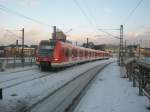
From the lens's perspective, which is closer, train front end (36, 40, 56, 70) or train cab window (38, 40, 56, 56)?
train front end (36, 40, 56, 70)

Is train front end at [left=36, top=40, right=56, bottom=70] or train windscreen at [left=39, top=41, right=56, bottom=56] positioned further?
train windscreen at [left=39, top=41, right=56, bottom=56]

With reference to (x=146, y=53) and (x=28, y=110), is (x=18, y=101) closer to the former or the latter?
(x=28, y=110)

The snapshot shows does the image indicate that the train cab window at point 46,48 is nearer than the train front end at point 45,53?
No

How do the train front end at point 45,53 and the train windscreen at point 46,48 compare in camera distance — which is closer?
the train front end at point 45,53

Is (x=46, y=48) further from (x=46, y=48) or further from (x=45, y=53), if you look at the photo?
(x=45, y=53)

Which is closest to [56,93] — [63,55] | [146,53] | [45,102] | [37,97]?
[37,97]

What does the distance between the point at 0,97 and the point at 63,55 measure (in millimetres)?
21611

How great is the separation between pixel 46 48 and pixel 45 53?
0.52 meters

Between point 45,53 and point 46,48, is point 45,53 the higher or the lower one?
the lower one

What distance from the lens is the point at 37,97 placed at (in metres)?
14.3

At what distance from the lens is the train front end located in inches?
1287

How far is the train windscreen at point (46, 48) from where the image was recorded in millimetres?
32875

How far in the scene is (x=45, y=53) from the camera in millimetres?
33031

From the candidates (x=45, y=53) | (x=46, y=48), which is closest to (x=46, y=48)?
(x=46, y=48)
